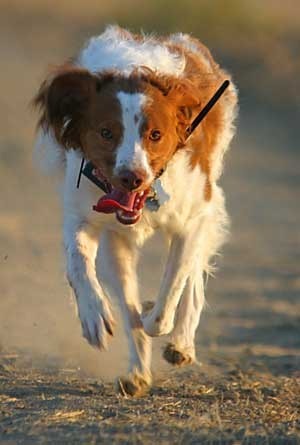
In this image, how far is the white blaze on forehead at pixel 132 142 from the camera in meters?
6.11

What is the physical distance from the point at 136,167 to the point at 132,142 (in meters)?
0.14

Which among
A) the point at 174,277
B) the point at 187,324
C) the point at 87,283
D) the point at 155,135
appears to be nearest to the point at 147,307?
the point at 187,324

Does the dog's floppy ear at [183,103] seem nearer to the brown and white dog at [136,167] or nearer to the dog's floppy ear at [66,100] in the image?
the brown and white dog at [136,167]

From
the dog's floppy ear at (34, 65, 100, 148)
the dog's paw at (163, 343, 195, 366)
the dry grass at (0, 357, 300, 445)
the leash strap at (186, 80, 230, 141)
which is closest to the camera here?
the dry grass at (0, 357, 300, 445)

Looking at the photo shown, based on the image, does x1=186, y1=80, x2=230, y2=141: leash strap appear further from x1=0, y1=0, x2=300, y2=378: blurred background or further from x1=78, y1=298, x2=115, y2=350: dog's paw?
x1=78, y1=298, x2=115, y2=350: dog's paw

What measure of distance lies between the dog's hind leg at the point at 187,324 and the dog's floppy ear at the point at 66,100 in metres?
1.39

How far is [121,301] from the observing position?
7.37m

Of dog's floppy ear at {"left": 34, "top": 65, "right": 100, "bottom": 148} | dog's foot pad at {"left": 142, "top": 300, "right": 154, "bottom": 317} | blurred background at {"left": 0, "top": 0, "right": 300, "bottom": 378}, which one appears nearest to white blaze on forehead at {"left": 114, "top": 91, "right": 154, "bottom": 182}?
dog's floppy ear at {"left": 34, "top": 65, "right": 100, "bottom": 148}

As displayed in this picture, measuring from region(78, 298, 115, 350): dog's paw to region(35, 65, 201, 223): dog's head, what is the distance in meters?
0.55

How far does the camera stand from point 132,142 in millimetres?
6164

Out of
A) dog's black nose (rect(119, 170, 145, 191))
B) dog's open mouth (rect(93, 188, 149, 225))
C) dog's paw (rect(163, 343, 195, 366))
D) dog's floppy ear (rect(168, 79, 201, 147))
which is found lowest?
dog's paw (rect(163, 343, 195, 366))

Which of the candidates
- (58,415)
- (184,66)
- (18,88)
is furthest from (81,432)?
(18,88)

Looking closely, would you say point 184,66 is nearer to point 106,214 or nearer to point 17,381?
point 106,214

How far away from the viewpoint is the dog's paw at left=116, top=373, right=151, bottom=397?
708 centimetres
